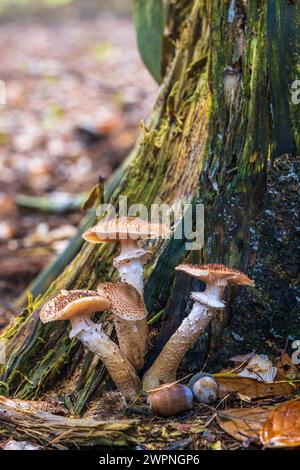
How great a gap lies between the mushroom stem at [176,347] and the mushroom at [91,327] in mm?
90

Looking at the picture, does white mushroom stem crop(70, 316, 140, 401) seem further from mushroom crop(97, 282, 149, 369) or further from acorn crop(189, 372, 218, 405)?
acorn crop(189, 372, 218, 405)

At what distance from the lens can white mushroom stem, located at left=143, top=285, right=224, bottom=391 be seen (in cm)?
267

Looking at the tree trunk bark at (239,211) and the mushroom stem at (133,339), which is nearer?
the mushroom stem at (133,339)

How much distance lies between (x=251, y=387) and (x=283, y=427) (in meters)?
0.47

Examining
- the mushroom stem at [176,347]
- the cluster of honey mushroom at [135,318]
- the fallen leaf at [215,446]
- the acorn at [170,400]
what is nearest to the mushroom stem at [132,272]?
the cluster of honey mushroom at [135,318]

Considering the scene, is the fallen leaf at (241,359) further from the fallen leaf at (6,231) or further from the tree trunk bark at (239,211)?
the fallen leaf at (6,231)

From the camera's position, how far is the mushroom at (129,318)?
2.62 meters

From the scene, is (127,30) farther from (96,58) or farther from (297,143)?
(297,143)

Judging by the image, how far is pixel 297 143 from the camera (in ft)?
9.77

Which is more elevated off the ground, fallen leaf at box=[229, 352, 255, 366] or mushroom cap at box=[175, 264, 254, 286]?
mushroom cap at box=[175, 264, 254, 286]

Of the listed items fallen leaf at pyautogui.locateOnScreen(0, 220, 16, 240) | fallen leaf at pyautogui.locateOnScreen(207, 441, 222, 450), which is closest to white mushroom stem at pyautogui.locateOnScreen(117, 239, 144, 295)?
fallen leaf at pyautogui.locateOnScreen(207, 441, 222, 450)

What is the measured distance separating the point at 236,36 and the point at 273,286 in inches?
52.2

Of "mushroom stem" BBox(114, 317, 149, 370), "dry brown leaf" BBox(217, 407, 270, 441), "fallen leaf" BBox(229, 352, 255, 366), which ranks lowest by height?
"dry brown leaf" BBox(217, 407, 270, 441)

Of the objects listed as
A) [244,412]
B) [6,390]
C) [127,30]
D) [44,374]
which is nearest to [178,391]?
[244,412]
